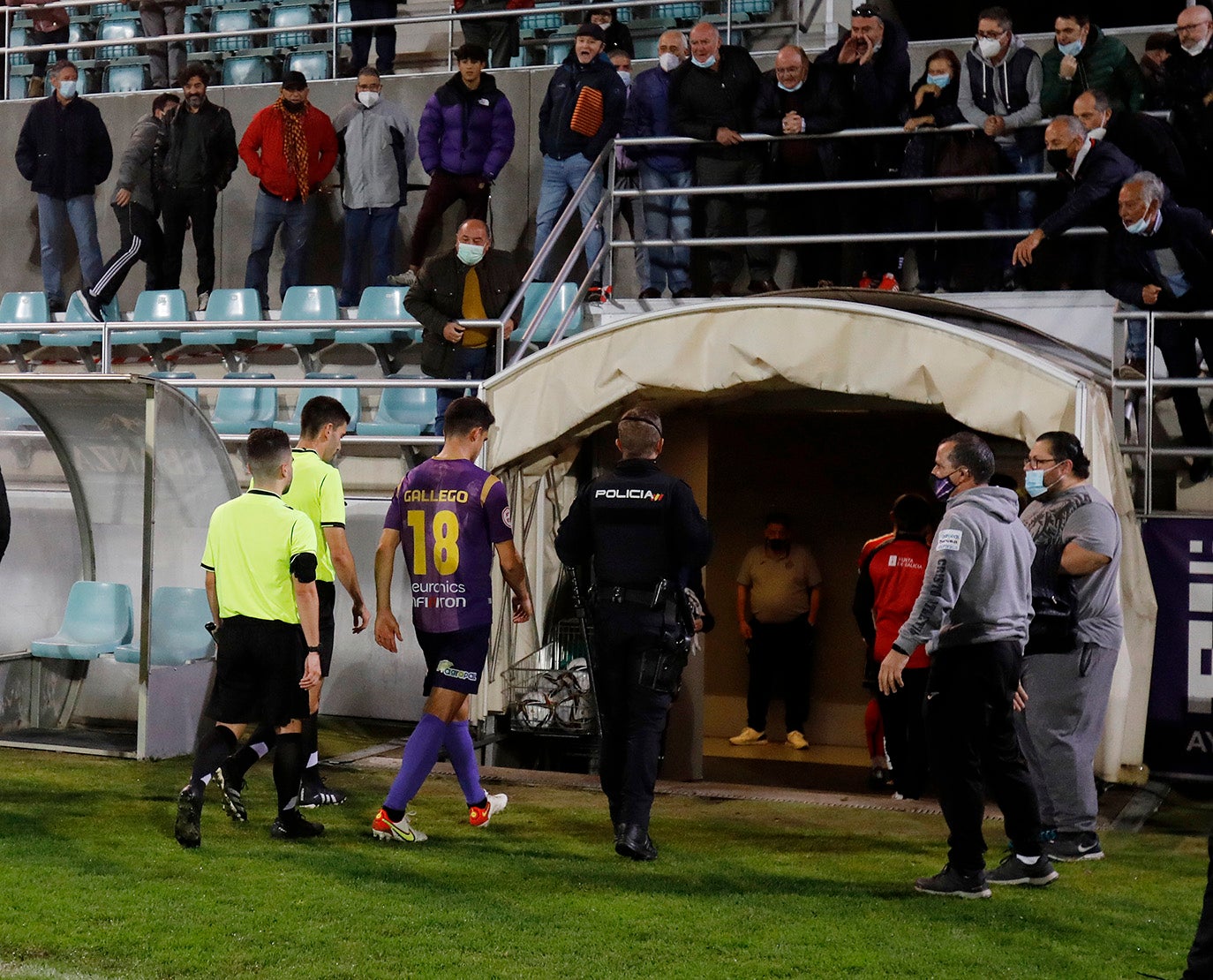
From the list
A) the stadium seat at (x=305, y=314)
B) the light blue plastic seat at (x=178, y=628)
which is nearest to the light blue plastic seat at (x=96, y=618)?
the light blue plastic seat at (x=178, y=628)

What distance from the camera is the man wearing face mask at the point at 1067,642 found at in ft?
22.4

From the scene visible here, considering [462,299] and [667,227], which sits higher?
[667,227]

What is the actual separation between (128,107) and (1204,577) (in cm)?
A: 1167

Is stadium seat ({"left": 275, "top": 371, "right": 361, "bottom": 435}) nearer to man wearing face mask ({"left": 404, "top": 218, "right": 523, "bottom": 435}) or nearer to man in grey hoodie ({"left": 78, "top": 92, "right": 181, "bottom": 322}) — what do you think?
man wearing face mask ({"left": 404, "top": 218, "right": 523, "bottom": 435})

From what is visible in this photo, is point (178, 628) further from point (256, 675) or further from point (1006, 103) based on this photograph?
point (1006, 103)

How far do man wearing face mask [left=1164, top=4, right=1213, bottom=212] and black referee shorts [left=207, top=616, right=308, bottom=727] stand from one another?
694 centimetres

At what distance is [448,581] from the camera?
23.0ft

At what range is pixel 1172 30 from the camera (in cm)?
1173

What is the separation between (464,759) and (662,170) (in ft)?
19.2

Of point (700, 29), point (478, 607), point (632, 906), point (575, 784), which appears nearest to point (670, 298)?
point (700, 29)

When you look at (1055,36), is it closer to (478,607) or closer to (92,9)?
(478,607)

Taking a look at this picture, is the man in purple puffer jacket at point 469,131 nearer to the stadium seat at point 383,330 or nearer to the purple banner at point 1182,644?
the stadium seat at point 383,330

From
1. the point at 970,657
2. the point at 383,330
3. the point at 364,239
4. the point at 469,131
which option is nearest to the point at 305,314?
the point at 364,239

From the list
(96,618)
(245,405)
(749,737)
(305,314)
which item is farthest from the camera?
(305,314)
